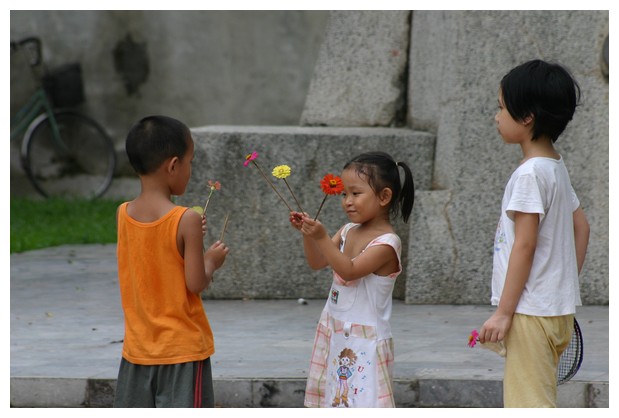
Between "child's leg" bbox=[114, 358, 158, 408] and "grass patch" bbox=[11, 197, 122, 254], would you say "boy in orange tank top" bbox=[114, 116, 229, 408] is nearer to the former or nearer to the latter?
"child's leg" bbox=[114, 358, 158, 408]

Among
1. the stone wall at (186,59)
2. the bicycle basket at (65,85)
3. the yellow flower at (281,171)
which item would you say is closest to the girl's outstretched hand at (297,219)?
the yellow flower at (281,171)

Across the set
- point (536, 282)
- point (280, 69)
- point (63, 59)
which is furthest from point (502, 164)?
point (63, 59)

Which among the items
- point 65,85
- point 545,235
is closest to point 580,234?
point 545,235

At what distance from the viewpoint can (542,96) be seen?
11.0 ft

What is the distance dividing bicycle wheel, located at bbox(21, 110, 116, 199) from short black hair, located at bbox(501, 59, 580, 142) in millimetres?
10421

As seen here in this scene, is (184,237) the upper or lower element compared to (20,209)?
upper

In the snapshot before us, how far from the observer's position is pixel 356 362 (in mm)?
3762

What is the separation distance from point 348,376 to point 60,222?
27.1 ft

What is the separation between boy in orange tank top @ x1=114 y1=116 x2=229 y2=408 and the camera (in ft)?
11.4

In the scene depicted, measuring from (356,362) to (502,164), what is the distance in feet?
10.8

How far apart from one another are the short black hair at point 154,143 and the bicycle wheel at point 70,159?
995cm

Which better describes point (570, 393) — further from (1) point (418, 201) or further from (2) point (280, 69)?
(2) point (280, 69)

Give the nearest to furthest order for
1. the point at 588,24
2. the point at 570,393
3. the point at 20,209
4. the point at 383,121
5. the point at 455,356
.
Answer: the point at 570,393
the point at 455,356
the point at 588,24
the point at 383,121
the point at 20,209

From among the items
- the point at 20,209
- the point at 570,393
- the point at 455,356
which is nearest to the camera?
the point at 570,393
